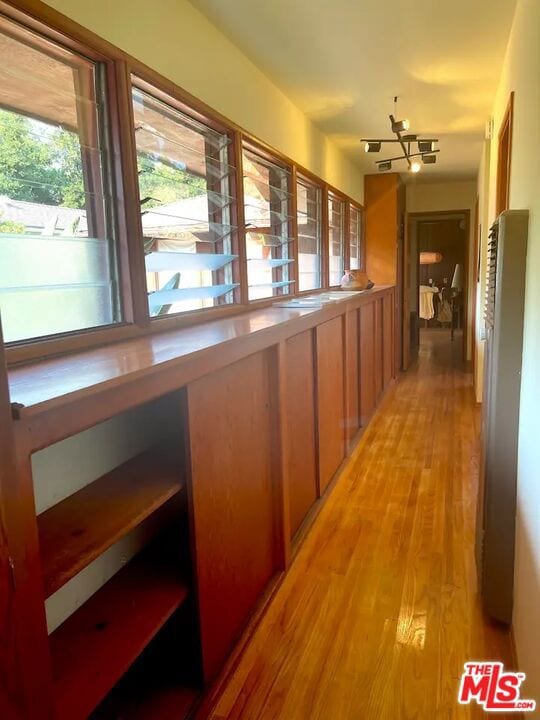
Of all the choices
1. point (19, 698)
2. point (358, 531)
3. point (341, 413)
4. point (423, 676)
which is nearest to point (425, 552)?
point (358, 531)

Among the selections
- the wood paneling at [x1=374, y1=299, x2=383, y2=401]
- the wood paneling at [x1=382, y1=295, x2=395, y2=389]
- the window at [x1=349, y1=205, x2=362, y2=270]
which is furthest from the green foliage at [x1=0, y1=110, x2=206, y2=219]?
the window at [x1=349, y1=205, x2=362, y2=270]

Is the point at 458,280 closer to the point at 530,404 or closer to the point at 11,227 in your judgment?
the point at 530,404

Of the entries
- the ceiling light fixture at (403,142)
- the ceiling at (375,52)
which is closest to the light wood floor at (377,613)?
the ceiling light fixture at (403,142)

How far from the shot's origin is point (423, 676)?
62.9 inches

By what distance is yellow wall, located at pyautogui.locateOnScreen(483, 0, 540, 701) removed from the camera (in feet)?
4.42

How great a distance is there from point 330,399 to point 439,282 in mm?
9444

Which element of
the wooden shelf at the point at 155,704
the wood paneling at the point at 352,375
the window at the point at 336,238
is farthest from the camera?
the window at the point at 336,238

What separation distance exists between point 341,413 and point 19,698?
2.59 metres

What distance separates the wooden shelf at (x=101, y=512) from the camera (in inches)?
41.2

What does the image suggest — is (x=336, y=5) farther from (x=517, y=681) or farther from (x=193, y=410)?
(x=517, y=681)

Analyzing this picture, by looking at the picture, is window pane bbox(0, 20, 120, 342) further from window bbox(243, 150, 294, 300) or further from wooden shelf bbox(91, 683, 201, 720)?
window bbox(243, 150, 294, 300)

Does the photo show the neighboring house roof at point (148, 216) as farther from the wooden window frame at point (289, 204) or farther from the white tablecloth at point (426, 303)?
the white tablecloth at point (426, 303)

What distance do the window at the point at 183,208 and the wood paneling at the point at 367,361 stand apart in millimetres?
1603

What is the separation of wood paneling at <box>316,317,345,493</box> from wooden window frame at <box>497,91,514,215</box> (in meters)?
1.12
